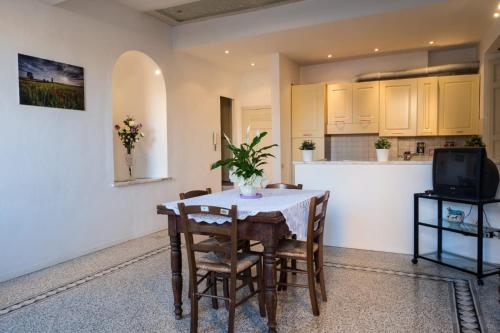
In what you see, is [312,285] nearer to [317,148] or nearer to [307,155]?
[307,155]

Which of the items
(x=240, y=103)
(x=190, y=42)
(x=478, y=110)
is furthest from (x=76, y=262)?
(x=478, y=110)

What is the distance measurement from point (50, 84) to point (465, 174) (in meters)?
4.19

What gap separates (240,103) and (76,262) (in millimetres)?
4640

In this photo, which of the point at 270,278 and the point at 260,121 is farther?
the point at 260,121

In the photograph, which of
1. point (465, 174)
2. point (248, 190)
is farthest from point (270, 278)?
point (465, 174)

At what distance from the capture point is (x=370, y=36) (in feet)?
16.9

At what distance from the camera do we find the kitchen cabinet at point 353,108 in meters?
6.12

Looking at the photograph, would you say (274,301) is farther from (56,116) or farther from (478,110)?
(478,110)

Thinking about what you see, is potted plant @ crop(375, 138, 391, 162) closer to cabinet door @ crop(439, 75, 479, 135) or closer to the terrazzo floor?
the terrazzo floor

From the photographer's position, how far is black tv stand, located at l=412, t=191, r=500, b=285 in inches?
125

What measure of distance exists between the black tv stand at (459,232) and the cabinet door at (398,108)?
2346mm

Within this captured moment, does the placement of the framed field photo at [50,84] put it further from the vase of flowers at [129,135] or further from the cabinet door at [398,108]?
the cabinet door at [398,108]

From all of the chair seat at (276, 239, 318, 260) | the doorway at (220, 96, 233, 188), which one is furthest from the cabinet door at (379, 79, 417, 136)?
the chair seat at (276, 239, 318, 260)

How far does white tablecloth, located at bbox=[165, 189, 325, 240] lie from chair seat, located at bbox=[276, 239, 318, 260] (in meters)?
0.09
